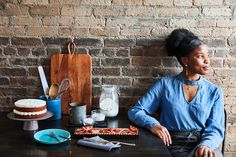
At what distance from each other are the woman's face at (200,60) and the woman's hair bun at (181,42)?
3 cm

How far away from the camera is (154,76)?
2.04 m

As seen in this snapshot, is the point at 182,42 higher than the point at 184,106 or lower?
higher

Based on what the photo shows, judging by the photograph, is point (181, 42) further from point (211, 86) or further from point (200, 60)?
point (211, 86)

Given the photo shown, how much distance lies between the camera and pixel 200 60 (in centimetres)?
183

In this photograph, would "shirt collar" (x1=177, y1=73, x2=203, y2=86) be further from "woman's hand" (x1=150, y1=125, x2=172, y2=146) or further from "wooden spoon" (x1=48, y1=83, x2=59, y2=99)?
"wooden spoon" (x1=48, y1=83, x2=59, y2=99)

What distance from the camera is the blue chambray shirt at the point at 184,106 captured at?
1.85m

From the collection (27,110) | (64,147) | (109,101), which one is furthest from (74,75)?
(64,147)

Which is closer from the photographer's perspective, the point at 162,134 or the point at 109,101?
the point at 162,134

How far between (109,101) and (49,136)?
470 millimetres

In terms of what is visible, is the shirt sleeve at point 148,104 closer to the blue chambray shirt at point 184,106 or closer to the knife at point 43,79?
the blue chambray shirt at point 184,106

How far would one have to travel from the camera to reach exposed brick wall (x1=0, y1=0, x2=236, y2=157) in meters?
1.95

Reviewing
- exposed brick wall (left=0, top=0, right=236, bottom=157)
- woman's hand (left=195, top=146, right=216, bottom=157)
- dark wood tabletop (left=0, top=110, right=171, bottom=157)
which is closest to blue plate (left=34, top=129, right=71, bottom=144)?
dark wood tabletop (left=0, top=110, right=171, bottom=157)

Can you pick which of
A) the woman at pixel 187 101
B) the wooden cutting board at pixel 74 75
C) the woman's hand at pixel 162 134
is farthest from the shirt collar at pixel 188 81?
the wooden cutting board at pixel 74 75

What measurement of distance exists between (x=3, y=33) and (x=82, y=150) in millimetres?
972
